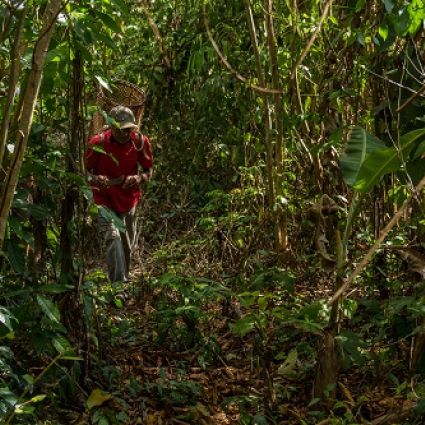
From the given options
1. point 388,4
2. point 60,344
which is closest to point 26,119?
point 60,344

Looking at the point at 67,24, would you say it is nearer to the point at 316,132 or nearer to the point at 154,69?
the point at 316,132

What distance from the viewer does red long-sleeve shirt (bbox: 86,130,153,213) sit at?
6195 millimetres

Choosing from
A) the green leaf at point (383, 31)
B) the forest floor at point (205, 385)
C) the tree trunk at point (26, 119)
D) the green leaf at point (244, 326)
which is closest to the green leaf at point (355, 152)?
the green leaf at point (383, 31)

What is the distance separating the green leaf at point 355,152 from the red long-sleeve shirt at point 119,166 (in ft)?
9.10

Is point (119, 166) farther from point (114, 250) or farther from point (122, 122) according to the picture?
point (114, 250)

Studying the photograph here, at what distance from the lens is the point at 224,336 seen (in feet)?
16.8

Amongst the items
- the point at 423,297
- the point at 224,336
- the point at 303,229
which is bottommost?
the point at 224,336

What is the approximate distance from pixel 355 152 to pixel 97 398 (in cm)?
178

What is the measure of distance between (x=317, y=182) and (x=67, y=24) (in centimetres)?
261

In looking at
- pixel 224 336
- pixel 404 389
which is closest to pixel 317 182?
pixel 224 336

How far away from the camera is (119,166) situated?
6.32m

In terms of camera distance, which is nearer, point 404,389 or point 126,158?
point 404,389

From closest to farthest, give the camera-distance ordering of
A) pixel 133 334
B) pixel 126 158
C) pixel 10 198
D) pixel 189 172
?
1. pixel 10 198
2. pixel 133 334
3. pixel 126 158
4. pixel 189 172

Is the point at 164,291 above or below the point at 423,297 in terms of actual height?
below
